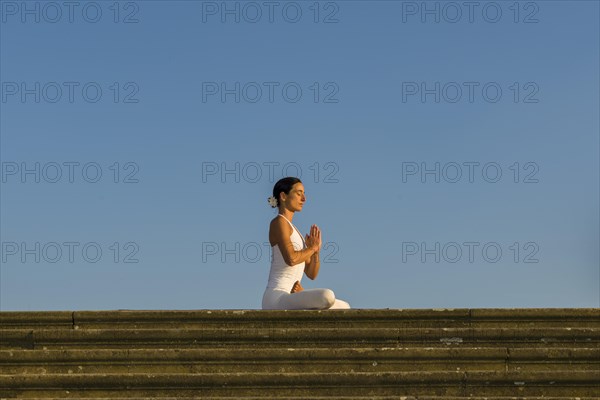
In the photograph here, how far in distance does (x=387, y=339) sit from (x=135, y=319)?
2331 mm

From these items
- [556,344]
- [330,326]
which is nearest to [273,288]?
[330,326]

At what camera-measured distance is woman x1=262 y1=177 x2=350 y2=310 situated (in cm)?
1078

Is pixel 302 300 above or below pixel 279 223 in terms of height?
below

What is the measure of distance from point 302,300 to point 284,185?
156 cm

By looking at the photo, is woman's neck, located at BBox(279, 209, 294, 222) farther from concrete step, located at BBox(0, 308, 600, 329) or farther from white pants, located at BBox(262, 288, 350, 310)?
concrete step, located at BBox(0, 308, 600, 329)

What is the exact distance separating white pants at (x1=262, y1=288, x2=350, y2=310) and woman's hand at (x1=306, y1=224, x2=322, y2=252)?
2.14ft

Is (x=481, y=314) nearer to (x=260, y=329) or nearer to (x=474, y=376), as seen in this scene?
(x=474, y=376)

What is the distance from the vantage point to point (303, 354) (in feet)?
28.8

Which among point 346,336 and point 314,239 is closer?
point 346,336

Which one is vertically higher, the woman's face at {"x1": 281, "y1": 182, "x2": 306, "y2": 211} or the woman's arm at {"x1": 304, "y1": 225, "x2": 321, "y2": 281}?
the woman's face at {"x1": 281, "y1": 182, "x2": 306, "y2": 211}

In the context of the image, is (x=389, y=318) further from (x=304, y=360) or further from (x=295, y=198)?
(x=295, y=198)

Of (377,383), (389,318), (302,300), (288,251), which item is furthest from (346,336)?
(288,251)

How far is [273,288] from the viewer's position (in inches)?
429

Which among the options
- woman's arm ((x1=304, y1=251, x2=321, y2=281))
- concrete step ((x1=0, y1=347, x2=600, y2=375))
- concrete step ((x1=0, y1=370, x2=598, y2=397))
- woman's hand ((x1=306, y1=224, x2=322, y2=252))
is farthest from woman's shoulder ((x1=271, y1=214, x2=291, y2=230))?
concrete step ((x1=0, y1=370, x2=598, y2=397))
